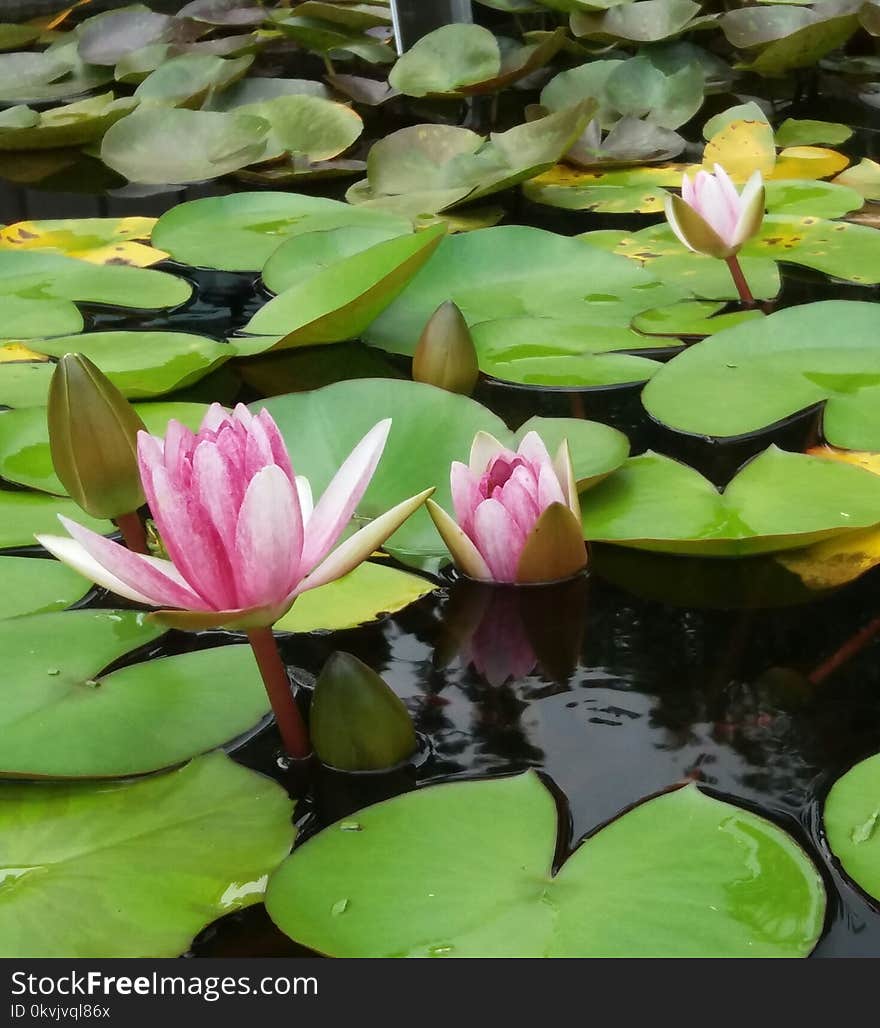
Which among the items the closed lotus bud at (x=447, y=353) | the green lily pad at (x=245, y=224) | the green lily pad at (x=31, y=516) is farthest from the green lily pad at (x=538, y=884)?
the green lily pad at (x=245, y=224)

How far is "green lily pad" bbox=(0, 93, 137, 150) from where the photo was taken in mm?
2521

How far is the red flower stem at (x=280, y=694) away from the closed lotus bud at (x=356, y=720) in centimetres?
1

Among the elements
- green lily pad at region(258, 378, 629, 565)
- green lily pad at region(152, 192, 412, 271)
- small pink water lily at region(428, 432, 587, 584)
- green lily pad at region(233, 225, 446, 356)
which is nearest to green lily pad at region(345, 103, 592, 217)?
green lily pad at region(152, 192, 412, 271)

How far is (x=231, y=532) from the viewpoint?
0.70 meters

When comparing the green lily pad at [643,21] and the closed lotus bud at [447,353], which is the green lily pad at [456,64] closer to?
the green lily pad at [643,21]

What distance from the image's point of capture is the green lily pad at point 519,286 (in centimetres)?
153

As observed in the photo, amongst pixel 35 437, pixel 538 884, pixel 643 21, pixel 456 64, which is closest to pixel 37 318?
pixel 35 437

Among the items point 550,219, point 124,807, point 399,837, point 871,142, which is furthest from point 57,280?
point 871,142

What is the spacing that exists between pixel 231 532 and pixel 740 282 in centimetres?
102

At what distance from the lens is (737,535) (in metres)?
1.00

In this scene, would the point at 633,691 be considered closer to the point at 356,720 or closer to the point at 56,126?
the point at 356,720

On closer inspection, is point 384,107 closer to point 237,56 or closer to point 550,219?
point 237,56

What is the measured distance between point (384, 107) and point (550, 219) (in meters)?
1.05

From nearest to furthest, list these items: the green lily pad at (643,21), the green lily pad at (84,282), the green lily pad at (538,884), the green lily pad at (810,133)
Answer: the green lily pad at (538,884), the green lily pad at (84,282), the green lily pad at (810,133), the green lily pad at (643,21)
